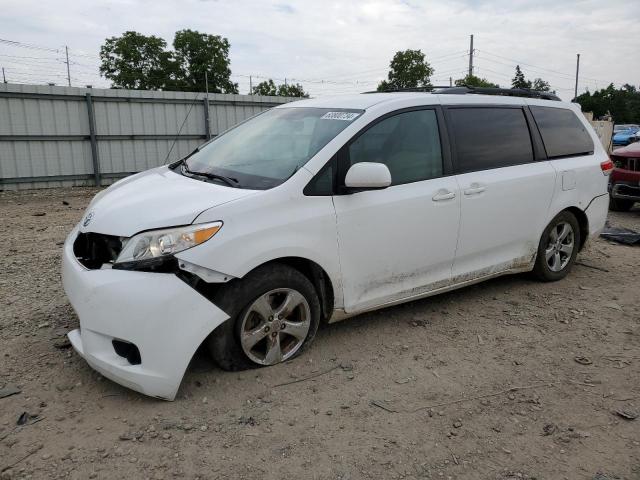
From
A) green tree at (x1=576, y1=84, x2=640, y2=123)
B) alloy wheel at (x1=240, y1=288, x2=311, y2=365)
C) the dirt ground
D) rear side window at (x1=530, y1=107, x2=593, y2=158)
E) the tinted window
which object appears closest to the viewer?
the dirt ground

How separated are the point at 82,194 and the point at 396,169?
31.2 ft

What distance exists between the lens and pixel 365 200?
138 inches

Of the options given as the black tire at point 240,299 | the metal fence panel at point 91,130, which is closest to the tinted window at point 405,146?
the black tire at point 240,299

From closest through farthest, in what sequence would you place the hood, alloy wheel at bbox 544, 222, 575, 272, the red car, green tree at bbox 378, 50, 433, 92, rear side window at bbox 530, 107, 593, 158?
the hood
rear side window at bbox 530, 107, 593, 158
alloy wheel at bbox 544, 222, 575, 272
the red car
green tree at bbox 378, 50, 433, 92

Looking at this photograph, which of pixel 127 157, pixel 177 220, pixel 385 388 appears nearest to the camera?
pixel 177 220

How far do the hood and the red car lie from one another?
7.81 metres

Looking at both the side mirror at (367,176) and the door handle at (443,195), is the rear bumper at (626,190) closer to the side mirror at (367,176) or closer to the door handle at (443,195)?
the door handle at (443,195)

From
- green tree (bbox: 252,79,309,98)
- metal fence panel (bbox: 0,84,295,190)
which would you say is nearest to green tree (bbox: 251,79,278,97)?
green tree (bbox: 252,79,309,98)

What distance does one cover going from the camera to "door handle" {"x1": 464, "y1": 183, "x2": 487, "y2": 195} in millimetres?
4047

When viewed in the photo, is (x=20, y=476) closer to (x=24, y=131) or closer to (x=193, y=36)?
(x=24, y=131)

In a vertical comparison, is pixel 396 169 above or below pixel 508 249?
above

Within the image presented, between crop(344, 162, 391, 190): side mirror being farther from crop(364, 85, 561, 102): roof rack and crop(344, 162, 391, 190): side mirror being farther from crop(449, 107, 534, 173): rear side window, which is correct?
crop(364, 85, 561, 102): roof rack

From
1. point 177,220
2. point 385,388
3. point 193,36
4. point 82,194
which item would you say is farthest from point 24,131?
point 193,36

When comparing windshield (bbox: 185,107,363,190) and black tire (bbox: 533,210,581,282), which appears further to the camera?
black tire (bbox: 533,210,581,282)
